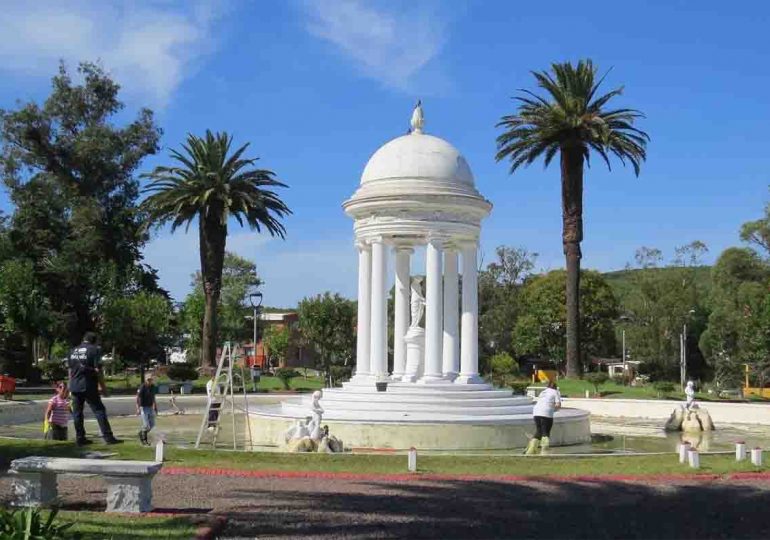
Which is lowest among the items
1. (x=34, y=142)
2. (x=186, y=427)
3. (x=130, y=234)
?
(x=186, y=427)

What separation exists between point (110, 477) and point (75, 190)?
51.5m

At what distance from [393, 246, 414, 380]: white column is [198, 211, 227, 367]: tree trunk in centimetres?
2415

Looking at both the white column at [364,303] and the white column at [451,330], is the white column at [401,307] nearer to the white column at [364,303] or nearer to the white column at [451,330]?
the white column at [364,303]

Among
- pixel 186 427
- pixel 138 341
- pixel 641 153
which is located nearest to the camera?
pixel 186 427

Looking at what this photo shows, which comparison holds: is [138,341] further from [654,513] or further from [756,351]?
[654,513]

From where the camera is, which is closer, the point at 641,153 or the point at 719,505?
the point at 719,505

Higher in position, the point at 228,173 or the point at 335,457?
the point at 228,173

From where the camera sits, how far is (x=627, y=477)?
1531cm

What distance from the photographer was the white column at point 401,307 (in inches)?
1198

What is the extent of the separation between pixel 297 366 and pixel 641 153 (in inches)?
2728

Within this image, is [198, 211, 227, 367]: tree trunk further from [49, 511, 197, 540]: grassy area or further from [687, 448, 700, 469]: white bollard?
[49, 511, 197, 540]: grassy area

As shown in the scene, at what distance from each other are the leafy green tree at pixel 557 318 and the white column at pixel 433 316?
47936 millimetres

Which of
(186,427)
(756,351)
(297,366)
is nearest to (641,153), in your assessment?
(756,351)

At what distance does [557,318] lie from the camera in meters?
73.9
